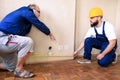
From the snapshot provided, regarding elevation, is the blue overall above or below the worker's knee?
above

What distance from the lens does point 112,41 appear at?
3287mm

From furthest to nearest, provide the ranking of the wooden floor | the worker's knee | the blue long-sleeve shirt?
the worker's knee
the blue long-sleeve shirt
the wooden floor

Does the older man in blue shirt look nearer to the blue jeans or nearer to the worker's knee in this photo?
the blue jeans

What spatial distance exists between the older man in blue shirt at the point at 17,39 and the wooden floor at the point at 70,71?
0.15 m

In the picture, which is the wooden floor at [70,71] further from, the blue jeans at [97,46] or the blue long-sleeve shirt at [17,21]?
the blue long-sleeve shirt at [17,21]

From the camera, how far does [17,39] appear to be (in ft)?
9.60

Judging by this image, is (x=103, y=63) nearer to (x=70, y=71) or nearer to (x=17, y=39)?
(x=70, y=71)

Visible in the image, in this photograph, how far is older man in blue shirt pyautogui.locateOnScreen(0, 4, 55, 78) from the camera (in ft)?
9.49

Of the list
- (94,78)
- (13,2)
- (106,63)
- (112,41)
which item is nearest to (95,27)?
(112,41)

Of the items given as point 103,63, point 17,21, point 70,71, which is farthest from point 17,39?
point 103,63

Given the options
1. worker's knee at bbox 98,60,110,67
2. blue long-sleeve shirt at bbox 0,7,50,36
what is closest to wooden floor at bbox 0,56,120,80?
worker's knee at bbox 98,60,110,67

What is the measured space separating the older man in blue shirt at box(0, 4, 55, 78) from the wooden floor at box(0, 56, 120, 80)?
0.48 feet

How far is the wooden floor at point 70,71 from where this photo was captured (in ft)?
9.34

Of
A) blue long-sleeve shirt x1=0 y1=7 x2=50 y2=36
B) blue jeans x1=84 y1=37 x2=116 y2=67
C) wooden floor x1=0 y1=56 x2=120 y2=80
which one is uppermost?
blue long-sleeve shirt x1=0 y1=7 x2=50 y2=36
